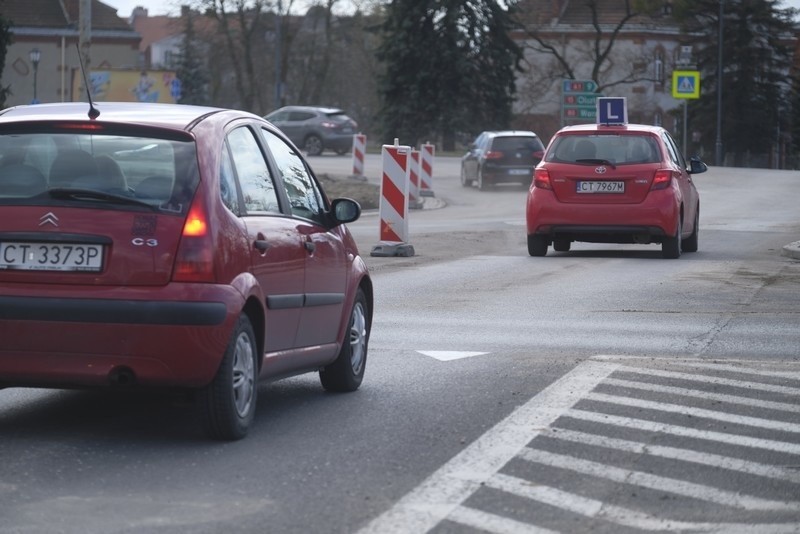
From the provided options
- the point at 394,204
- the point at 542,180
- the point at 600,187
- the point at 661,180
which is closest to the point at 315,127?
the point at 394,204

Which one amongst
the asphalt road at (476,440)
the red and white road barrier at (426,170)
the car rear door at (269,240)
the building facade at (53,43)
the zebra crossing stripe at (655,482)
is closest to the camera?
the asphalt road at (476,440)

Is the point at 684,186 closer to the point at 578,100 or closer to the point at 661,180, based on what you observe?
the point at 661,180

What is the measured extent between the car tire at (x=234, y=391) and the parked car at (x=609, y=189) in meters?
12.6

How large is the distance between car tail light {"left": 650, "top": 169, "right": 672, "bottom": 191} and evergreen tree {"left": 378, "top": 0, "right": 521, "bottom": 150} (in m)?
50.2

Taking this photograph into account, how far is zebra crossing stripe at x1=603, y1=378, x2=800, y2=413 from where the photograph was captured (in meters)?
8.30

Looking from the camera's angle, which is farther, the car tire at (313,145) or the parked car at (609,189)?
the car tire at (313,145)

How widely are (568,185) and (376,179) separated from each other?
91.3 feet

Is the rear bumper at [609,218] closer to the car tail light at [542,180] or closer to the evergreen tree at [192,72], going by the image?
the car tail light at [542,180]

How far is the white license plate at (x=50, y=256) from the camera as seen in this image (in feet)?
22.4

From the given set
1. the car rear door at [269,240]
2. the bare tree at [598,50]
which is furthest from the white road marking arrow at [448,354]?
the bare tree at [598,50]

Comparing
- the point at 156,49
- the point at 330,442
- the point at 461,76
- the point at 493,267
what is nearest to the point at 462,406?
the point at 330,442

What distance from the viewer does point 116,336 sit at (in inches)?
265

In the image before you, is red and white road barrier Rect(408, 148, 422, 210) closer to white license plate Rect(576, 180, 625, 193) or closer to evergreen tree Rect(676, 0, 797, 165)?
white license plate Rect(576, 180, 625, 193)

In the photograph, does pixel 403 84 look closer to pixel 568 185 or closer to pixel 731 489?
pixel 568 185
